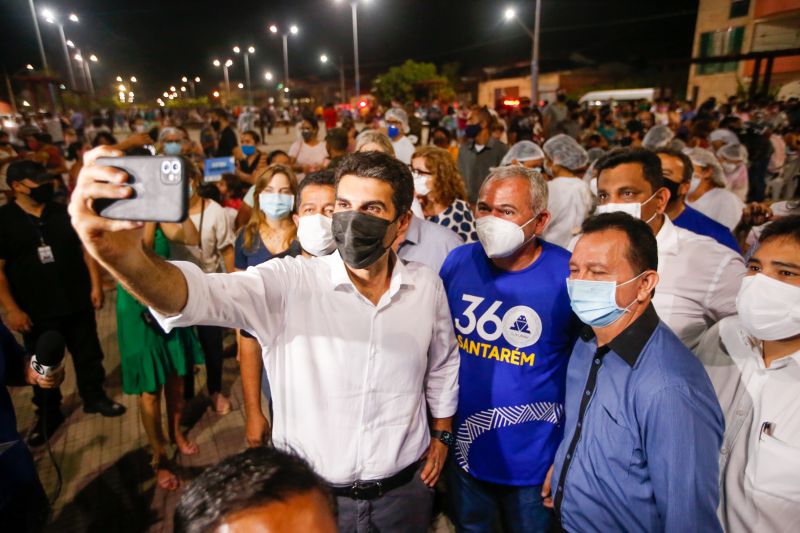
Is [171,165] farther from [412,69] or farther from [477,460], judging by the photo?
[412,69]

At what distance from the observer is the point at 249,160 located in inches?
305

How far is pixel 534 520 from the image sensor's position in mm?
2416

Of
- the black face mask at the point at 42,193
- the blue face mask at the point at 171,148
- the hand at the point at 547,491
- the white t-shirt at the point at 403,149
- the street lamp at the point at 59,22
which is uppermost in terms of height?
the street lamp at the point at 59,22

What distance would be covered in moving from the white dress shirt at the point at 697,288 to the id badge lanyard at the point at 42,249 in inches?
181

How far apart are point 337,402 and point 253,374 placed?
2.73ft

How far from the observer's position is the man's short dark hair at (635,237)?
6.15 feet

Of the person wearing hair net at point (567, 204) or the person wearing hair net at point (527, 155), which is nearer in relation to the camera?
the person wearing hair net at point (567, 204)

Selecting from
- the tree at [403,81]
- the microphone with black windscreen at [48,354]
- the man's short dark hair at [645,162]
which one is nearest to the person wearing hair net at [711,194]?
the man's short dark hair at [645,162]

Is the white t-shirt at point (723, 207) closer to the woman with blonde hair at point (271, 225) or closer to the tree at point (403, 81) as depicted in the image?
the woman with blonde hair at point (271, 225)

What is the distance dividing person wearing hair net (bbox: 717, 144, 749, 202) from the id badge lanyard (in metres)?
8.16

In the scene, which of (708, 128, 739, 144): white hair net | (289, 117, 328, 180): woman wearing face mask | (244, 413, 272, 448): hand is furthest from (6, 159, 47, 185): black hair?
(708, 128, 739, 144): white hair net

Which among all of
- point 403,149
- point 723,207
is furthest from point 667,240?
point 403,149

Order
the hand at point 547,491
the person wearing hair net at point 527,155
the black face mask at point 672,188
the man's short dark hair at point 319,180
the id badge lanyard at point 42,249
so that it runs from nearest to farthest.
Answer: the hand at point 547,491
the man's short dark hair at point 319,180
the black face mask at point 672,188
the id badge lanyard at point 42,249
the person wearing hair net at point 527,155

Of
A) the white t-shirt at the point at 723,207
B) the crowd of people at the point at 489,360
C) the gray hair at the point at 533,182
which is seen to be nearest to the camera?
the crowd of people at the point at 489,360
